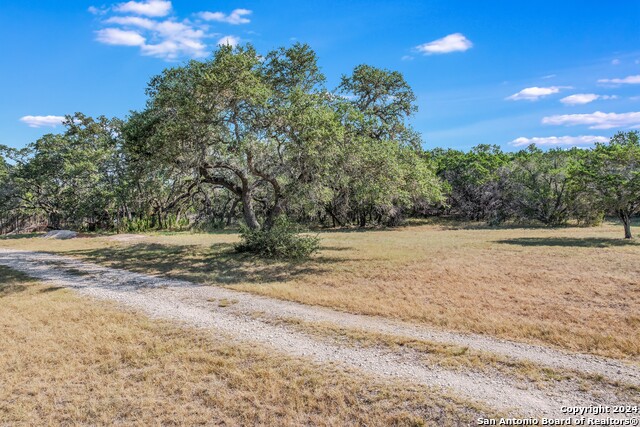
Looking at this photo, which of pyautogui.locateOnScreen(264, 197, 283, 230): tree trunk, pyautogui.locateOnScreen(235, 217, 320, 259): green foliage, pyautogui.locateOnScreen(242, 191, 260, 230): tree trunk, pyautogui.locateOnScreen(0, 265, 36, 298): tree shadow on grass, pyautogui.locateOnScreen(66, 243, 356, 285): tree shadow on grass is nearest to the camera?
pyautogui.locateOnScreen(0, 265, 36, 298): tree shadow on grass

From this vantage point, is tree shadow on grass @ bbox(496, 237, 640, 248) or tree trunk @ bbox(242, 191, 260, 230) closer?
tree shadow on grass @ bbox(496, 237, 640, 248)

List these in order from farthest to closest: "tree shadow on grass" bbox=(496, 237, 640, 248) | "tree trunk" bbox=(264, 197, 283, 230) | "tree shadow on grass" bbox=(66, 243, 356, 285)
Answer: "tree trunk" bbox=(264, 197, 283, 230) → "tree shadow on grass" bbox=(496, 237, 640, 248) → "tree shadow on grass" bbox=(66, 243, 356, 285)

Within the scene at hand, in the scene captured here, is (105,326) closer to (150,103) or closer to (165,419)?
(165,419)

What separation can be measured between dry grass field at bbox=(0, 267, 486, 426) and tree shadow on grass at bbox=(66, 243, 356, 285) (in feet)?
16.3

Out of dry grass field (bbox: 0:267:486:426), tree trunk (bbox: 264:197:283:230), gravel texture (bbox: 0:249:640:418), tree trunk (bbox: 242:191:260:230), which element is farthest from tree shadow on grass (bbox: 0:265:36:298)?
tree trunk (bbox: 264:197:283:230)

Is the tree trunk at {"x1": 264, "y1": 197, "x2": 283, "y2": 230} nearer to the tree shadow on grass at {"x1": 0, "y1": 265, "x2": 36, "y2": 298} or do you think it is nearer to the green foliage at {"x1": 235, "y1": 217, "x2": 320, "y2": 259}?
the green foliage at {"x1": 235, "y1": 217, "x2": 320, "y2": 259}

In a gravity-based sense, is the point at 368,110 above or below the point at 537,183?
above

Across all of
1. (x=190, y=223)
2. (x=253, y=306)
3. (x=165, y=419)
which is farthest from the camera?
(x=190, y=223)

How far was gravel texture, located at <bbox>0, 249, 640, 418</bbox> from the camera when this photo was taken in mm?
4840

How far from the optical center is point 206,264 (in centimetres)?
1523

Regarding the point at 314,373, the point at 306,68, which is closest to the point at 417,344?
Answer: the point at 314,373

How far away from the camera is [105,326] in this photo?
7.86 m

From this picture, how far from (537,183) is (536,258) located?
23824 mm

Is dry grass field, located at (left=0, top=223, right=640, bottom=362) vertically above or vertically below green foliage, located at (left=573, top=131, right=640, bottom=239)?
below
